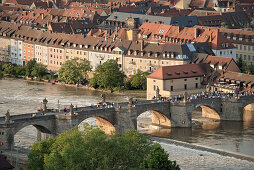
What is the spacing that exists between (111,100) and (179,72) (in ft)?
49.7

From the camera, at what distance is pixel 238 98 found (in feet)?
554

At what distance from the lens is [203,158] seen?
14400 cm

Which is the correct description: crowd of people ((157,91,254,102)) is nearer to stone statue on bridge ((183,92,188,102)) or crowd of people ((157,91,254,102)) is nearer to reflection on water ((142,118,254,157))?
stone statue on bridge ((183,92,188,102))

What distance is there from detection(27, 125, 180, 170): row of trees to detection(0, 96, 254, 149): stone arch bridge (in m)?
13.3

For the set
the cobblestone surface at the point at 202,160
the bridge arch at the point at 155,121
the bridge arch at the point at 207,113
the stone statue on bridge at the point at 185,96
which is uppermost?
the stone statue on bridge at the point at 185,96

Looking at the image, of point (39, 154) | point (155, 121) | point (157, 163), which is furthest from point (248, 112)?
point (157, 163)

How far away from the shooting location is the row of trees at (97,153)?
120688 mm

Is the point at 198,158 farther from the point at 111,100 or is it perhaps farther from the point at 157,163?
the point at 111,100

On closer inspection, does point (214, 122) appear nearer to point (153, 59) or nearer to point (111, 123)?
point (111, 123)

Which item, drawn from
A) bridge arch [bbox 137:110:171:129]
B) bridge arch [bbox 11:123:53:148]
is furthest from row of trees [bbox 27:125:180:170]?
bridge arch [bbox 137:110:171:129]

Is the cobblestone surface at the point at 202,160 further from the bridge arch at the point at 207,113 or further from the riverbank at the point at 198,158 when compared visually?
the bridge arch at the point at 207,113

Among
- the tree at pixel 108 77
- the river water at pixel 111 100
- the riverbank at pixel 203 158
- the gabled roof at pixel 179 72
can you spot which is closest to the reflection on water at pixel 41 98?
the river water at pixel 111 100

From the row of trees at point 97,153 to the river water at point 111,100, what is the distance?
18730 millimetres

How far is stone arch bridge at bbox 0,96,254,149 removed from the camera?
14588 centimetres
